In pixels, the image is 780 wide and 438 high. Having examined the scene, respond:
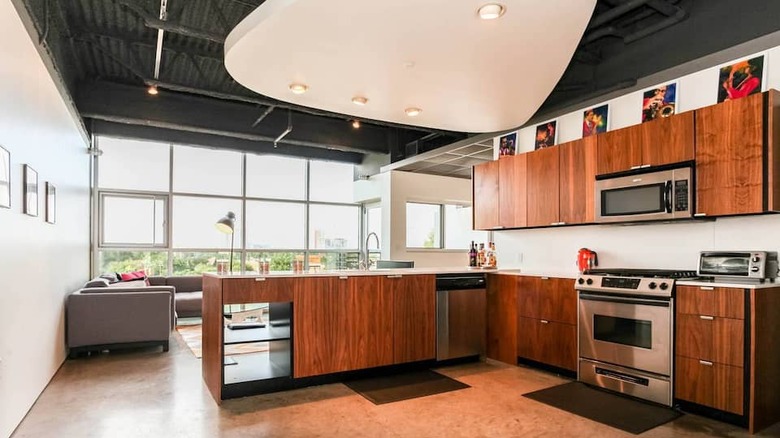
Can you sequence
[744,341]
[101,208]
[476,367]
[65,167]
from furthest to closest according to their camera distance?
[101,208] < [65,167] < [476,367] < [744,341]

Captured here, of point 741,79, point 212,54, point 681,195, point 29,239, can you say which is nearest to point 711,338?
point 681,195

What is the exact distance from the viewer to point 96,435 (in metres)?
2.85

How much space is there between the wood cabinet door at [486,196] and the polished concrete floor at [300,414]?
1766mm

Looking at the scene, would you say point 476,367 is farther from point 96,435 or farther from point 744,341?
point 96,435

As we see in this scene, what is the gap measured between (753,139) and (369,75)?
8.92ft

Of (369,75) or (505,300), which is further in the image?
(505,300)

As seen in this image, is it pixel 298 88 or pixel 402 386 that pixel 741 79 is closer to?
pixel 298 88

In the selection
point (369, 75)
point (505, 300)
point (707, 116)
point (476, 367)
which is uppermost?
point (369, 75)

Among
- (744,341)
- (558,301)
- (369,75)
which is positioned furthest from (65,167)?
(744,341)

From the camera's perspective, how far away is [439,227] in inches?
384

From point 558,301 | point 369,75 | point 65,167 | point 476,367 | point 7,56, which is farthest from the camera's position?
point 65,167

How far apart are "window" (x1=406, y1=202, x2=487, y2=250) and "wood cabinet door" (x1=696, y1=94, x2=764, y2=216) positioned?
6.07 metres

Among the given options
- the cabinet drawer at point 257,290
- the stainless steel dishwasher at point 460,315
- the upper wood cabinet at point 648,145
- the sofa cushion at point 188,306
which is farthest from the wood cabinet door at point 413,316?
the sofa cushion at point 188,306

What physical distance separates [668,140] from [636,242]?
3.28 feet
